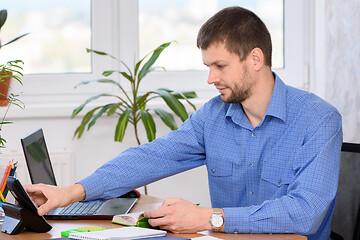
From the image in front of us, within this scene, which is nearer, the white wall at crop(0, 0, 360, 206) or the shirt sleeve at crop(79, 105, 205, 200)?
the shirt sleeve at crop(79, 105, 205, 200)

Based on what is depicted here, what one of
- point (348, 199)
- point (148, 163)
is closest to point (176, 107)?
point (148, 163)

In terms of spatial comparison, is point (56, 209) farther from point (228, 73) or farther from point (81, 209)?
point (228, 73)

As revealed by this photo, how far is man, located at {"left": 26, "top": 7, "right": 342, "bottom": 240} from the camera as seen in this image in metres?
1.66

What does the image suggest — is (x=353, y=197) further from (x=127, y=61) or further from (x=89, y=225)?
(x=127, y=61)

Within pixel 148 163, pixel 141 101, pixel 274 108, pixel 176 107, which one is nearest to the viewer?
pixel 274 108

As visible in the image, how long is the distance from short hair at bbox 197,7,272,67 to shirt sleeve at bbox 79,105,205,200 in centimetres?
31

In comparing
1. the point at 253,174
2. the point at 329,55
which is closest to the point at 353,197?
the point at 253,174

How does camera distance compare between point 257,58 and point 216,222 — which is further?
point 257,58

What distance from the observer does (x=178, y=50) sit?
3373 millimetres

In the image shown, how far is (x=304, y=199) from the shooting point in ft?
5.13

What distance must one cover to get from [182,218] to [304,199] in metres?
0.34

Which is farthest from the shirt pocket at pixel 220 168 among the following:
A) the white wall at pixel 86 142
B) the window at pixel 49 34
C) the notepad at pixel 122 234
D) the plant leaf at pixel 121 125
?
the window at pixel 49 34

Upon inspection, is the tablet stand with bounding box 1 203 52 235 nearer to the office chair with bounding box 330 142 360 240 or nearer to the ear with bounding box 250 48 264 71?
the ear with bounding box 250 48 264 71

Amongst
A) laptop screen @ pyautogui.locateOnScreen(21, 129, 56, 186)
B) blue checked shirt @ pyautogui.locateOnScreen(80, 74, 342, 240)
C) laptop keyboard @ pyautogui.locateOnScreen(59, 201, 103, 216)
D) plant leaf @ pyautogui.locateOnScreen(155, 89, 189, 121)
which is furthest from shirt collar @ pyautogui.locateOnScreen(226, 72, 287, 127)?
plant leaf @ pyautogui.locateOnScreen(155, 89, 189, 121)
